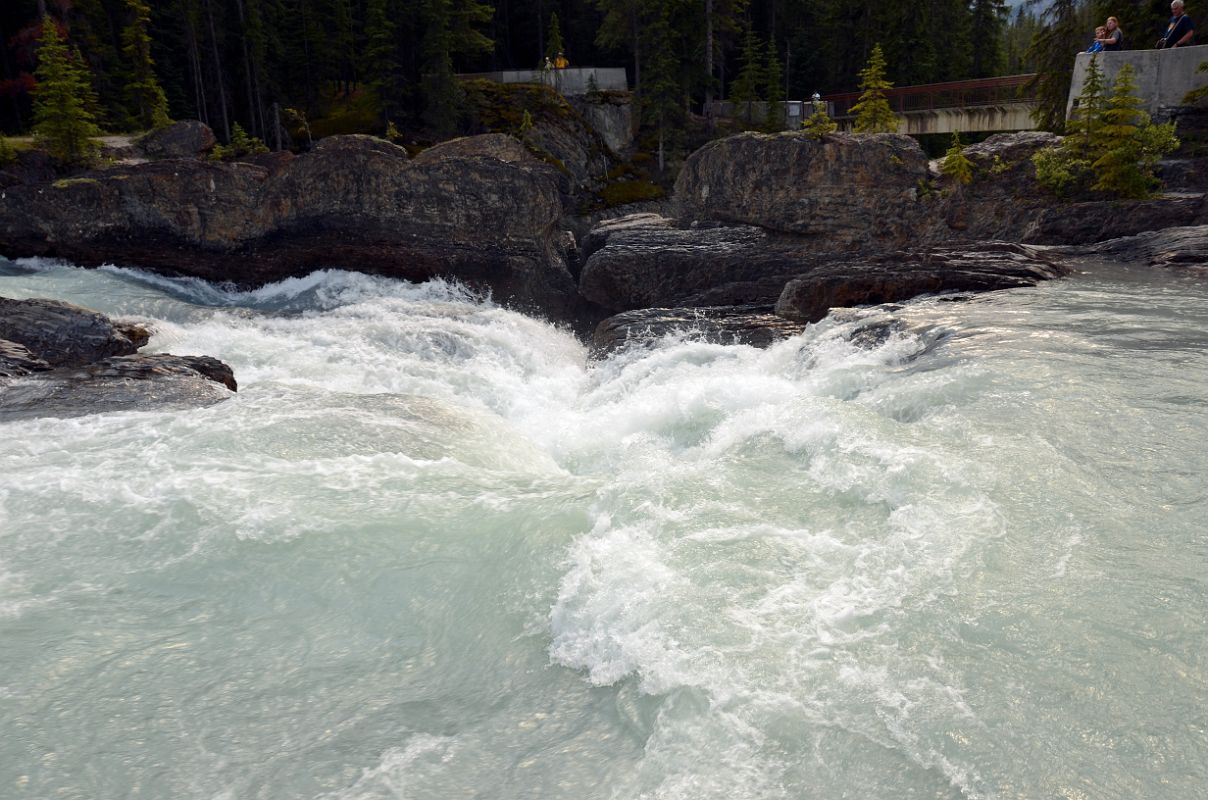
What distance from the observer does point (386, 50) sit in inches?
1346

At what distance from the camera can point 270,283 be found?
68.3 feet

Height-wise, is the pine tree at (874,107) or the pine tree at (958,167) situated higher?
the pine tree at (874,107)

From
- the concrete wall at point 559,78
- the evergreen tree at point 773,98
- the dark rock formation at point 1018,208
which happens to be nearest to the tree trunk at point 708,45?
the evergreen tree at point 773,98

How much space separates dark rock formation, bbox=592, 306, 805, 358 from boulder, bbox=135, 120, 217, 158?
734 inches

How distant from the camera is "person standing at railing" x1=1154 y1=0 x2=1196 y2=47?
18.8m

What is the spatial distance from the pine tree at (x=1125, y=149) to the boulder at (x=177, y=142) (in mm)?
24923

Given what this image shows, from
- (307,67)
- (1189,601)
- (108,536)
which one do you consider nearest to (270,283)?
(108,536)

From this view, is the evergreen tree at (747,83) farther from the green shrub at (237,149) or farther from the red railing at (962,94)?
the green shrub at (237,149)

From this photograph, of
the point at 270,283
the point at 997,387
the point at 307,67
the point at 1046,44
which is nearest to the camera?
the point at 997,387

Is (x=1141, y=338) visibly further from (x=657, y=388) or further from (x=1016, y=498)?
(x=657, y=388)

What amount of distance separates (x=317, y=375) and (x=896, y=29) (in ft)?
126

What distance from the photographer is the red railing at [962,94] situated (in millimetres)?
27153

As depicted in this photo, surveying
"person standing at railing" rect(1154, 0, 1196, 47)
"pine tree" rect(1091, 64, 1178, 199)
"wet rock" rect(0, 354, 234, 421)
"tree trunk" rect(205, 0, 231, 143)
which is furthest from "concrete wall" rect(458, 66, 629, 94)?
"wet rock" rect(0, 354, 234, 421)

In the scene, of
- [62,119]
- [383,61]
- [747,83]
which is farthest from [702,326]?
[747,83]
